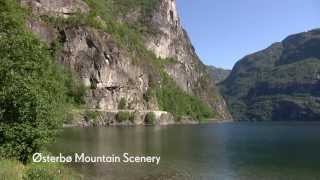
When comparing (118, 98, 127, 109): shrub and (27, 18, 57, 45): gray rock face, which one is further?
(118, 98, 127, 109): shrub

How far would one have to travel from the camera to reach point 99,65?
175 metres

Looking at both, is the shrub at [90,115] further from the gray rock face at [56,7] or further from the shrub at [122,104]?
the gray rock face at [56,7]

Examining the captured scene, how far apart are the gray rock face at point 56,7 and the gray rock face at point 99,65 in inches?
454

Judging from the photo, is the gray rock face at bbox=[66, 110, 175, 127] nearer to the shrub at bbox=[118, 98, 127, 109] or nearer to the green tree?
the shrub at bbox=[118, 98, 127, 109]

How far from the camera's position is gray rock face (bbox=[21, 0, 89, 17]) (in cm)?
17354

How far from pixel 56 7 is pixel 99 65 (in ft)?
89.1

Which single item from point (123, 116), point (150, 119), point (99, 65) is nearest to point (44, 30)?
point (99, 65)

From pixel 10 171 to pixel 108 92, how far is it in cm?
15028

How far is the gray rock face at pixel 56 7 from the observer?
17354 centimetres

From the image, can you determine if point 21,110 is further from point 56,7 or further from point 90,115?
point 56,7

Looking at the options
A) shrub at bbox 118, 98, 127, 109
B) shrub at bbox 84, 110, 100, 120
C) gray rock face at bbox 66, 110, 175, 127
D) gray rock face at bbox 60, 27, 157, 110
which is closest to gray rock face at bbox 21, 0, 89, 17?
gray rock face at bbox 60, 27, 157, 110

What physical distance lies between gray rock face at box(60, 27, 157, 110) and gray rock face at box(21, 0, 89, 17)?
37.8ft

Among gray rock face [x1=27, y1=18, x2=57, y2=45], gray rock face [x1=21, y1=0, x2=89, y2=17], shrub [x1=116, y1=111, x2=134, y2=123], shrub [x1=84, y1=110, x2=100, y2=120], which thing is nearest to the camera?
shrub [x1=84, y1=110, x2=100, y2=120]

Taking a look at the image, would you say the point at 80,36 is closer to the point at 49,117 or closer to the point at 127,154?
the point at 127,154
